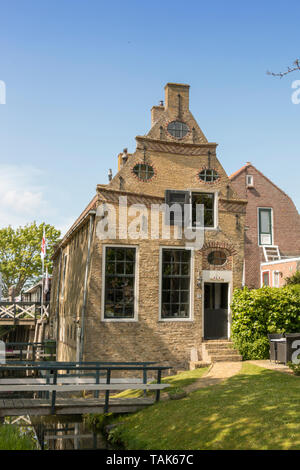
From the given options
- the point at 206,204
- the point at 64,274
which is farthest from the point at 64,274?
the point at 206,204

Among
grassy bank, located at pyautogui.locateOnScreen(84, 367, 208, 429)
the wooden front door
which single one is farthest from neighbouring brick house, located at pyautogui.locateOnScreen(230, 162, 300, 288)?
grassy bank, located at pyautogui.locateOnScreen(84, 367, 208, 429)

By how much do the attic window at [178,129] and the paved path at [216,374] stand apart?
8185 mm

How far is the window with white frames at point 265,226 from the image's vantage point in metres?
28.8

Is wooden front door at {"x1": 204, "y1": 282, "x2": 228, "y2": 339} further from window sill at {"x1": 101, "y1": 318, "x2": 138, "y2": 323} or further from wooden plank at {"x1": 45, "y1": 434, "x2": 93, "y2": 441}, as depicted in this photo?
wooden plank at {"x1": 45, "y1": 434, "x2": 93, "y2": 441}

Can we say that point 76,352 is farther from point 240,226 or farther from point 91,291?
point 240,226

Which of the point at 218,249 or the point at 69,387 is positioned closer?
the point at 69,387

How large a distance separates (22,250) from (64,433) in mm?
34374

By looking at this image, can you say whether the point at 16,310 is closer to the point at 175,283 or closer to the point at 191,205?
the point at 175,283

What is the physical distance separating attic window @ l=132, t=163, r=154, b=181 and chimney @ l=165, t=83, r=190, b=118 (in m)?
2.41

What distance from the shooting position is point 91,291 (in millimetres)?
16125

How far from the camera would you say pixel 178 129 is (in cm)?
1817

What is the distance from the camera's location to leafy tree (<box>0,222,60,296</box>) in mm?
44844

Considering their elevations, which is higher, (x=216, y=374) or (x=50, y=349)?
(x=216, y=374)

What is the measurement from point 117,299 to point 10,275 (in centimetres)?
3196
